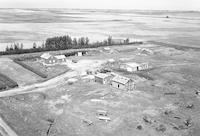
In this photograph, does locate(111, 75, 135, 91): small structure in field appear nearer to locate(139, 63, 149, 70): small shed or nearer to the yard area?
the yard area

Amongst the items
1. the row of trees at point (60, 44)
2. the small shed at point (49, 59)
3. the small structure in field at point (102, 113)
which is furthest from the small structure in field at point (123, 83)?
the row of trees at point (60, 44)

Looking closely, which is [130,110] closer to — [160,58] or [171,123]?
[171,123]

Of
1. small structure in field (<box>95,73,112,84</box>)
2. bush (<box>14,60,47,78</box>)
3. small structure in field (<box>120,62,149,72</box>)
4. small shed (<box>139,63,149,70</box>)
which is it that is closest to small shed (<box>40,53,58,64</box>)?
bush (<box>14,60,47,78</box>)

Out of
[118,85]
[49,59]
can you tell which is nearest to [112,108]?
[118,85]

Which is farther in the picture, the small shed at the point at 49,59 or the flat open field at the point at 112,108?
the small shed at the point at 49,59

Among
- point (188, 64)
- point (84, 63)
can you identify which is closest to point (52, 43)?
point (84, 63)

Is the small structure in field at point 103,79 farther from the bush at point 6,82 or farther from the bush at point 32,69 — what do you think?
the bush at point 6,82
